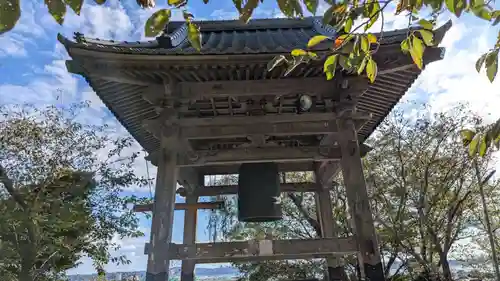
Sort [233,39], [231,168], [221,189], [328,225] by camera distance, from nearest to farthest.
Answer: [233,39]
[328,225]
[221,189]
[231,168]

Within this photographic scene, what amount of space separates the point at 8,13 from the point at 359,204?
3950 millimetres

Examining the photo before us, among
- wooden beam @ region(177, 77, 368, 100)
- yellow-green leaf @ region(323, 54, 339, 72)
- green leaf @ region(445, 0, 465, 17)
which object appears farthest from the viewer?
wooden beam @ region(177, 77, 368, 100)

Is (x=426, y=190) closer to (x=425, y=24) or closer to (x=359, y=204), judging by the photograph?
(x=359, y=204)

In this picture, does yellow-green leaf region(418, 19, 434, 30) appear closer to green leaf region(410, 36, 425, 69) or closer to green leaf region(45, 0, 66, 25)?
green leaf region(410, 36, 425, 69)

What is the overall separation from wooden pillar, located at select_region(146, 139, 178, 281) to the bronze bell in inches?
48.4

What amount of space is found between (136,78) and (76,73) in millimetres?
658

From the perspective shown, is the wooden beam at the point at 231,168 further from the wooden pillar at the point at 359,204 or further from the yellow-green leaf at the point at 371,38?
the yellow-green leaf at the point at 371,38

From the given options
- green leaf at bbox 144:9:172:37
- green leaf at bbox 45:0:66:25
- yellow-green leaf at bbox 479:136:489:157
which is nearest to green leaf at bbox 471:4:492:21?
yellow-green leaf at bbox 479:136:489:157

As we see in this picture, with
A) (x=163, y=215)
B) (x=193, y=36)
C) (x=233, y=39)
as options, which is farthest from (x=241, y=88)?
(x=193, y=36)

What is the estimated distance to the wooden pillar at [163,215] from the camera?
3855 mm

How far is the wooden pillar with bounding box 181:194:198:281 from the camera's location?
6598 mm

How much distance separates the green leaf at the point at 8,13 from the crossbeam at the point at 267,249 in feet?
11.5

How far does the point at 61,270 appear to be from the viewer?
630 centimetres

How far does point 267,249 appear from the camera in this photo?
13.5 feet
